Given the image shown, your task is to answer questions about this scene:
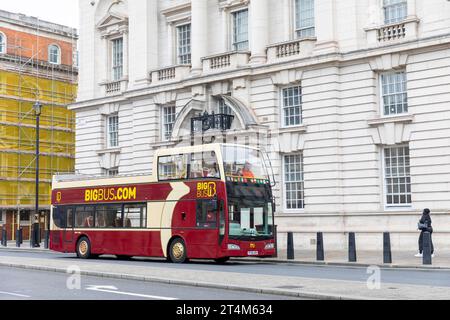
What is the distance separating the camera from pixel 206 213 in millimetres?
24047

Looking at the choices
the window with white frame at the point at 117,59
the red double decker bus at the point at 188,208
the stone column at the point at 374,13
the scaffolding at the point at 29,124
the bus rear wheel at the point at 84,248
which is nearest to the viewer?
the red double decker bus at the point at 188,208

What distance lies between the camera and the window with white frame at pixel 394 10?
30938 millimetres

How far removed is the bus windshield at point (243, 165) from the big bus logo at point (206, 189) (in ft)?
1.96

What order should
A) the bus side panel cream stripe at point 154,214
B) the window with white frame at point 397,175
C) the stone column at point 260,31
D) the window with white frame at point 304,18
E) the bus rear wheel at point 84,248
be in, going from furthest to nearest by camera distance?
the stone column at point 260,31 < the window with white frame at point 304,18 < the window with white frame at point 397,175 < the bus rear wheel at point 84,248 < the bus side panel cream stripe at point 154,214

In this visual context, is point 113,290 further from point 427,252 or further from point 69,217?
point 69,217

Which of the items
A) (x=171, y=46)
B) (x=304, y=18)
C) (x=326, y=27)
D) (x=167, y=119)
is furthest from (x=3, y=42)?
(x=326, y=27)

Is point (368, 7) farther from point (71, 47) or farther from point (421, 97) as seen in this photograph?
point (71, 47)

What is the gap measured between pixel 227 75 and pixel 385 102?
839cm

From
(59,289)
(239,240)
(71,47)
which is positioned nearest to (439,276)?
(239,240)

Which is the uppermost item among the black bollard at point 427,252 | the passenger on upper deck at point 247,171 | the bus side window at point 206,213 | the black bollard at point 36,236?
the passenger on upper deck at point 247,171

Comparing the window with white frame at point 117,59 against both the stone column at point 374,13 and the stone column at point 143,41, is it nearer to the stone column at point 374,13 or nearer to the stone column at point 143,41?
the stone column at point 143,41

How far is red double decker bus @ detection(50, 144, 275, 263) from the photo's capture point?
23703 mm

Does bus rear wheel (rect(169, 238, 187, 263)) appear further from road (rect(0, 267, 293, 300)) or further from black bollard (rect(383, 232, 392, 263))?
black bollard (rect(383, 232, 392, 263))

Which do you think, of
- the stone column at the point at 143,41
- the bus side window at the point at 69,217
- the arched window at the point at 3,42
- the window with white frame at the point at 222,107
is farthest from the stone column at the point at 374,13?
the arched window at the point at 3,42
